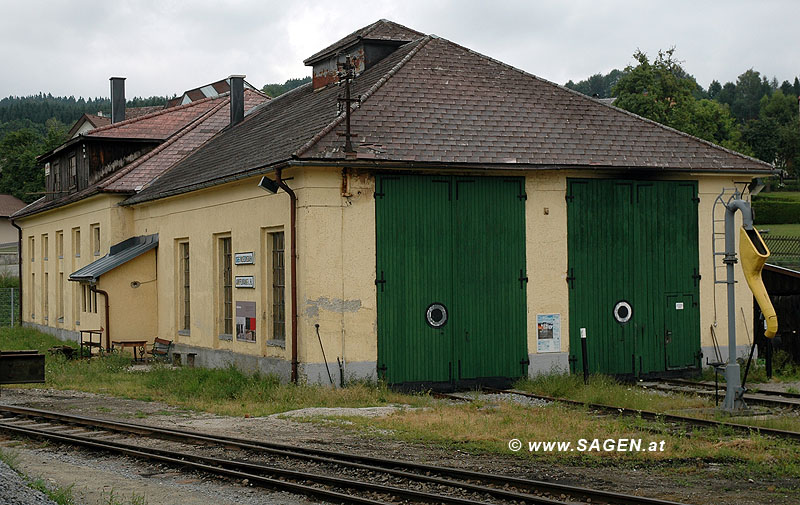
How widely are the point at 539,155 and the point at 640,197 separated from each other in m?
2.37

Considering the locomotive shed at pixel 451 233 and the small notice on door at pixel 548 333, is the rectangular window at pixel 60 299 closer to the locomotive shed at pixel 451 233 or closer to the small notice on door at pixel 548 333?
the locomotive shed at pixel 451 233

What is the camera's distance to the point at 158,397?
59.2 ft

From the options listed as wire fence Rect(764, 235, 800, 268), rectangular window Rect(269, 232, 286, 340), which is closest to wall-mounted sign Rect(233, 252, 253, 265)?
rectangular window Rect(269, 232, 286, 340)

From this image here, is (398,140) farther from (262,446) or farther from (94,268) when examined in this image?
(94,268)

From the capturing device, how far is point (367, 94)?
1942cm

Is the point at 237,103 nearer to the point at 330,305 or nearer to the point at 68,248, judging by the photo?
the point at 68,248

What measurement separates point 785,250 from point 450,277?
27600mm

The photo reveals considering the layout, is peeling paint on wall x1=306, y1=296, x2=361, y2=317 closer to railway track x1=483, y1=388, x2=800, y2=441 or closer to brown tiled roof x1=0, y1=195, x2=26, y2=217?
railway track x1=483, y1=388, x2=800, y2=441

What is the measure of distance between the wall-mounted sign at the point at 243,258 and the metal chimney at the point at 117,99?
17389mm

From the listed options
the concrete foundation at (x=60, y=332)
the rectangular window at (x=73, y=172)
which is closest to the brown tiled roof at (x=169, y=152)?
the rectangular window at (x=73, y=172)

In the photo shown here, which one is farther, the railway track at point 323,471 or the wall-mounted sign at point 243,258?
the wall-mounted sign at point 243,258

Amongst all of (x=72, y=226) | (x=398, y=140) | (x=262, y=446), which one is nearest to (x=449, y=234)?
(x=398, y=140)

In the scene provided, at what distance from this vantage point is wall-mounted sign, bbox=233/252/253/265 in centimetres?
1984

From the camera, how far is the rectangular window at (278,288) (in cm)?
1892
